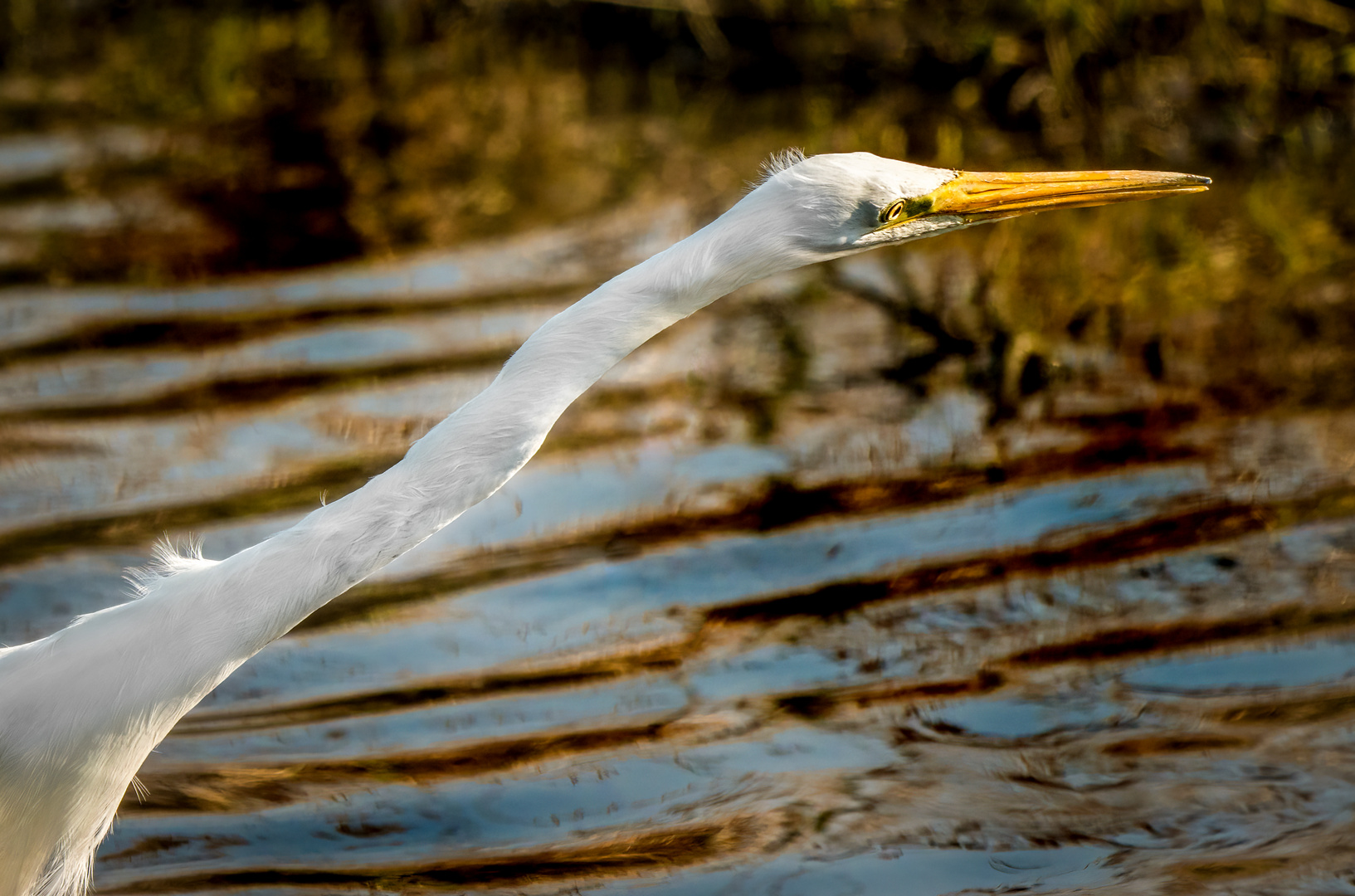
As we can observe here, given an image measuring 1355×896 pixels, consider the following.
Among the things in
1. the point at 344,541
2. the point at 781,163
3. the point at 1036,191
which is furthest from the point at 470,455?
the point at 1036,191

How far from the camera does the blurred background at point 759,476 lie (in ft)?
10.3

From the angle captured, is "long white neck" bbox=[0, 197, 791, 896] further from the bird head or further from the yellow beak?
the yellow beak

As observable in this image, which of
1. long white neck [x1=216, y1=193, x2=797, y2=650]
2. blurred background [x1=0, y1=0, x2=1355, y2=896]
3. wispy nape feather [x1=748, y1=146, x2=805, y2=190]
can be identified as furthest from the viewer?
blurred background [x1=0, y1=0, x2=1355, y2=896]

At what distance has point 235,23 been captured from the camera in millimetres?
10055

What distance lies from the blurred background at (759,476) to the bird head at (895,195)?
53.7 inches

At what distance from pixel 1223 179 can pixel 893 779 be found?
→ 498 cm

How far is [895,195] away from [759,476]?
2.14 metres

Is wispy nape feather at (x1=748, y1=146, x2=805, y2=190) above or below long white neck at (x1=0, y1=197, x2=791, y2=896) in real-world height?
above

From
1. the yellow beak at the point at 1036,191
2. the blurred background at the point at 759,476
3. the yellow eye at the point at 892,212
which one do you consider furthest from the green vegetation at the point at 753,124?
the yellow eye at the point at 892,212

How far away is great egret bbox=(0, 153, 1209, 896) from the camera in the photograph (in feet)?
7.39

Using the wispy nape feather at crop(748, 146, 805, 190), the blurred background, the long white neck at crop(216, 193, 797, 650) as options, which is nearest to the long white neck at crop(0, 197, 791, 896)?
the long white neck at crop(216, 193, 797, 650)

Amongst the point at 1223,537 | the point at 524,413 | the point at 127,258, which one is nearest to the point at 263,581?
the point at 524,413

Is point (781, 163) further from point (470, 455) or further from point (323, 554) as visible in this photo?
point (323, 554)

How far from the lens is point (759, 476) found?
4559 mm
